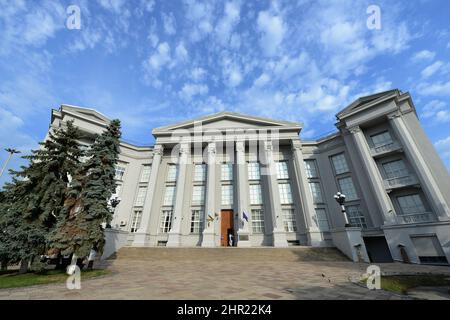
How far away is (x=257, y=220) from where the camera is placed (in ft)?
71.8

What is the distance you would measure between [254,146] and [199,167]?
778 cm

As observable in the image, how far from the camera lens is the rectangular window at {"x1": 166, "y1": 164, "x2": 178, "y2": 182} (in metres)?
25.0

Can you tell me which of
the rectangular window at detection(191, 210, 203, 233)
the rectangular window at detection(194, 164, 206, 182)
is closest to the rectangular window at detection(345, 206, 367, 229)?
the rectangular window at detection(191, 210, 203, 233)

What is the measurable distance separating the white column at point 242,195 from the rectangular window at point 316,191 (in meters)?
7.63

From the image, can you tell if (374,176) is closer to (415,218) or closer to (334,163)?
(415,218)

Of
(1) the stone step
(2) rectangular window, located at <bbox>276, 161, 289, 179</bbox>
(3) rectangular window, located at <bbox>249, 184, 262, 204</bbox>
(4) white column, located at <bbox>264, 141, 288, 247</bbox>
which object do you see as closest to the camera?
(1) the stone step

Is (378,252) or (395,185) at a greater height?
(395,185)

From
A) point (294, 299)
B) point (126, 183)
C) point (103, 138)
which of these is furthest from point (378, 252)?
point (126, 183)

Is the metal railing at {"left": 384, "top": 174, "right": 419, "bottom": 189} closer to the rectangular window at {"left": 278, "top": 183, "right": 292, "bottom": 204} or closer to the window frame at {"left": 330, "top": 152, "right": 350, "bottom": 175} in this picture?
the window frame at {"left": 330, "top": 152, "right": 350, "bottom": 175}

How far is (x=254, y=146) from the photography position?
2542cm

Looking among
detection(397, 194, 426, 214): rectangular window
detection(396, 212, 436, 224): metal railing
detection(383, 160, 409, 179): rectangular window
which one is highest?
detection(383, 160, 409, 179): rectangular window

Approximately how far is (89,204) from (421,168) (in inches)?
955
